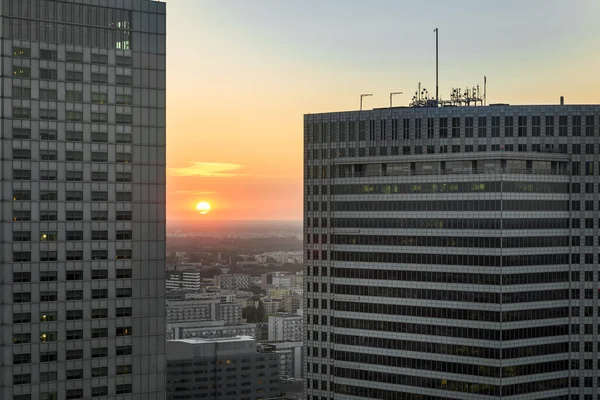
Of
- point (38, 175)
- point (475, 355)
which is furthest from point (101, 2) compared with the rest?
point (475, 355)

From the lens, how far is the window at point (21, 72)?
14175 centimetres

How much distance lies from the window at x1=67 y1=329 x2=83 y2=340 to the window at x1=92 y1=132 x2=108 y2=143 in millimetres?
29819

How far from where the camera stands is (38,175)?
143 meters

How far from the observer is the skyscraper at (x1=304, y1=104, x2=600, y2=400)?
7274 inches

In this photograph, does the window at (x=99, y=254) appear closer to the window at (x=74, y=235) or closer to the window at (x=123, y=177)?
the window at (x=74, y=235)

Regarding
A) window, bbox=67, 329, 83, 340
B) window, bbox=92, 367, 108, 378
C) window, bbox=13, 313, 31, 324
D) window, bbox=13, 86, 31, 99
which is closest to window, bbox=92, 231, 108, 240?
window, bbox=67, 329, 83, 340

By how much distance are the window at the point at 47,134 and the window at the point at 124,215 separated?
615 inches

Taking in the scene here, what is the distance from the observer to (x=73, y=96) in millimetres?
145875

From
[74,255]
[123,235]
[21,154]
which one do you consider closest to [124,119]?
[21,154]

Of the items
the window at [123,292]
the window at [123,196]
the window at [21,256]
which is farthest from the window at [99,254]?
the window at [21,256]

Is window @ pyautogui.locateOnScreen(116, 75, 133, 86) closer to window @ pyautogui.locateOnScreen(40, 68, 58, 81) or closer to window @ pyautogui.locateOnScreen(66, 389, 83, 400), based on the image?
window @ pyautogui.locateOnScreen(40, 68, 58, 81)

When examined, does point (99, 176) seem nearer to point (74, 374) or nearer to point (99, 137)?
point (99, 137)

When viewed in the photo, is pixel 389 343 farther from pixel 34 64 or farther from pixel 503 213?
pixel 34 64

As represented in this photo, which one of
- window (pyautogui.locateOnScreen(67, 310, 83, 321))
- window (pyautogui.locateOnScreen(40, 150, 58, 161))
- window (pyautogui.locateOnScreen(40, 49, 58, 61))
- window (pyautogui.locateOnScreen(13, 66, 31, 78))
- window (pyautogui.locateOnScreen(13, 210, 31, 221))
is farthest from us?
window (pyautogui.locateOnScreen(67, 310, 83, 321))
